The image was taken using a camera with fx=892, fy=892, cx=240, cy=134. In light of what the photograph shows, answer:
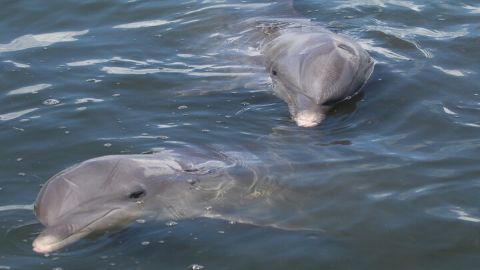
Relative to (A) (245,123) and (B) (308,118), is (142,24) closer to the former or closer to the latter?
(A) (245,123)

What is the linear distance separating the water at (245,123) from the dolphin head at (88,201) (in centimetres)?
15

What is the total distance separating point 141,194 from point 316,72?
348 centimetres

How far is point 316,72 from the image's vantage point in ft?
32.3

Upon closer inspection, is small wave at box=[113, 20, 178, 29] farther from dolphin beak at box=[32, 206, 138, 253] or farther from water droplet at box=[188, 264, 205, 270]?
water droplet at box=[188, 264, 205, 270]

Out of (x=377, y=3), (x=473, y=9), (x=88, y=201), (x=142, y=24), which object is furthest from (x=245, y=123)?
(x=473, y=9)

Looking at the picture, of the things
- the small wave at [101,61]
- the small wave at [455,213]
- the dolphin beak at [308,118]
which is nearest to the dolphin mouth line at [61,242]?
the small wave at [455,213]

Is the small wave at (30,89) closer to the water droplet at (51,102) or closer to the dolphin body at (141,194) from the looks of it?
the water droplet at (51,102)

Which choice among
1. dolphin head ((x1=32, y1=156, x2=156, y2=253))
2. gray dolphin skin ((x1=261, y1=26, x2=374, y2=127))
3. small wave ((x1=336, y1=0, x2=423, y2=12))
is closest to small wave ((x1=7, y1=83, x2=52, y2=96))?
gray dolphin skin ((x1=261, y1=26, x2=374, y2=127))

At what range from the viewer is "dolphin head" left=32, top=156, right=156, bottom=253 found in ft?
21.5

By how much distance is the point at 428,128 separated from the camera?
9.01 meters

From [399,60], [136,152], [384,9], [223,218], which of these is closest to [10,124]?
[136,152]

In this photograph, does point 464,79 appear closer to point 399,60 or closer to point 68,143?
point 399,60

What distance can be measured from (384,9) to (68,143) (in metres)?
6.08

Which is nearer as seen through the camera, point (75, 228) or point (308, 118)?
point (75, 228)
